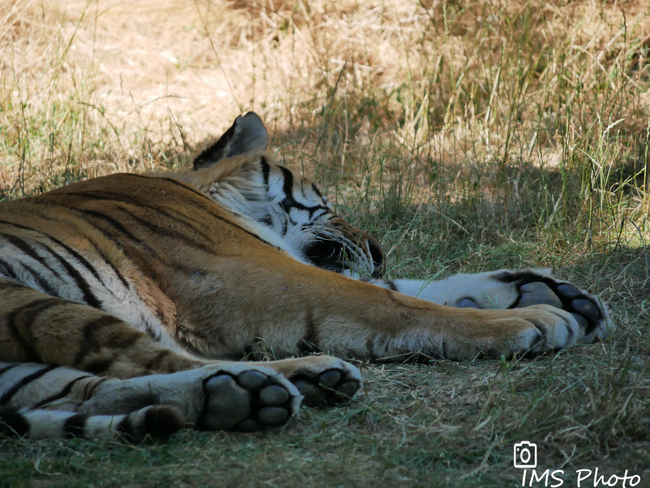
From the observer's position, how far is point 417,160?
12.7 ft

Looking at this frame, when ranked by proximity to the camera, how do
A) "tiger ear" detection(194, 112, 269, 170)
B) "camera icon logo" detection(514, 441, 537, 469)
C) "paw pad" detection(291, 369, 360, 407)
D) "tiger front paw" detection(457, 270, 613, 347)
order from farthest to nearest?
1. "tiger ear" detection(194, 112, 269, 170)
2. "tiger front paw" detection(457, 270, 613, 347)
3. "paw pad" detection(291, 369, 360, 407)
4. "camera icon logo" detection(514, 441, 537, 469)

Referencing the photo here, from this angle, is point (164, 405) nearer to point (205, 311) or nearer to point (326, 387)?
point (326, 387)

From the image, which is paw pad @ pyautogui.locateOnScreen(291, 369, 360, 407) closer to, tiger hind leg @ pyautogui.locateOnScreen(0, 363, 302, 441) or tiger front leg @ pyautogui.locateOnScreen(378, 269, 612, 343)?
tiger hind leg @ pyautogui.locateOnScreen(0, 363, 302, 441)

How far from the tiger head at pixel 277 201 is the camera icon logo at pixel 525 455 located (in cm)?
143

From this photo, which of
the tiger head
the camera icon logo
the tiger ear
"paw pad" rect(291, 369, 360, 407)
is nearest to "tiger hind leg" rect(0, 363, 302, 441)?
"paw pad" rect(291, 369, 360, 407)

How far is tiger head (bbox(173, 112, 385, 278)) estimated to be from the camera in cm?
295

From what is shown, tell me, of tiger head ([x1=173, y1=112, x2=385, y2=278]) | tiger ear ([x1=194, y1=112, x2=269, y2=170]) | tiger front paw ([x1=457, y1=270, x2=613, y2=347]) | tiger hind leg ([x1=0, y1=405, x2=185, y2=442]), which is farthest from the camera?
tiger ear ([x1=194, y1=112, x2=269, y2=170])

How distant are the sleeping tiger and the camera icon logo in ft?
1.55

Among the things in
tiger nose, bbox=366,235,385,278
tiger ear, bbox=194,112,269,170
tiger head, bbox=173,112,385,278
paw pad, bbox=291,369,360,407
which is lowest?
paw pad, bbox=291,369,360,407

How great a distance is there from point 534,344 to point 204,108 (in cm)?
468

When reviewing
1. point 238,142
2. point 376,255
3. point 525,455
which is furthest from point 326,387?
point 238,142

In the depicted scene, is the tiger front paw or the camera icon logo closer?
the camera icon logo

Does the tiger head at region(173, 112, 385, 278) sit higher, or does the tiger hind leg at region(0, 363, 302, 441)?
the tiger head at region(173, 112, 385, 278)

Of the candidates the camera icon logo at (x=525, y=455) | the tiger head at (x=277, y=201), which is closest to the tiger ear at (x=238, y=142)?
the tiger head at (x=277, y=201)
